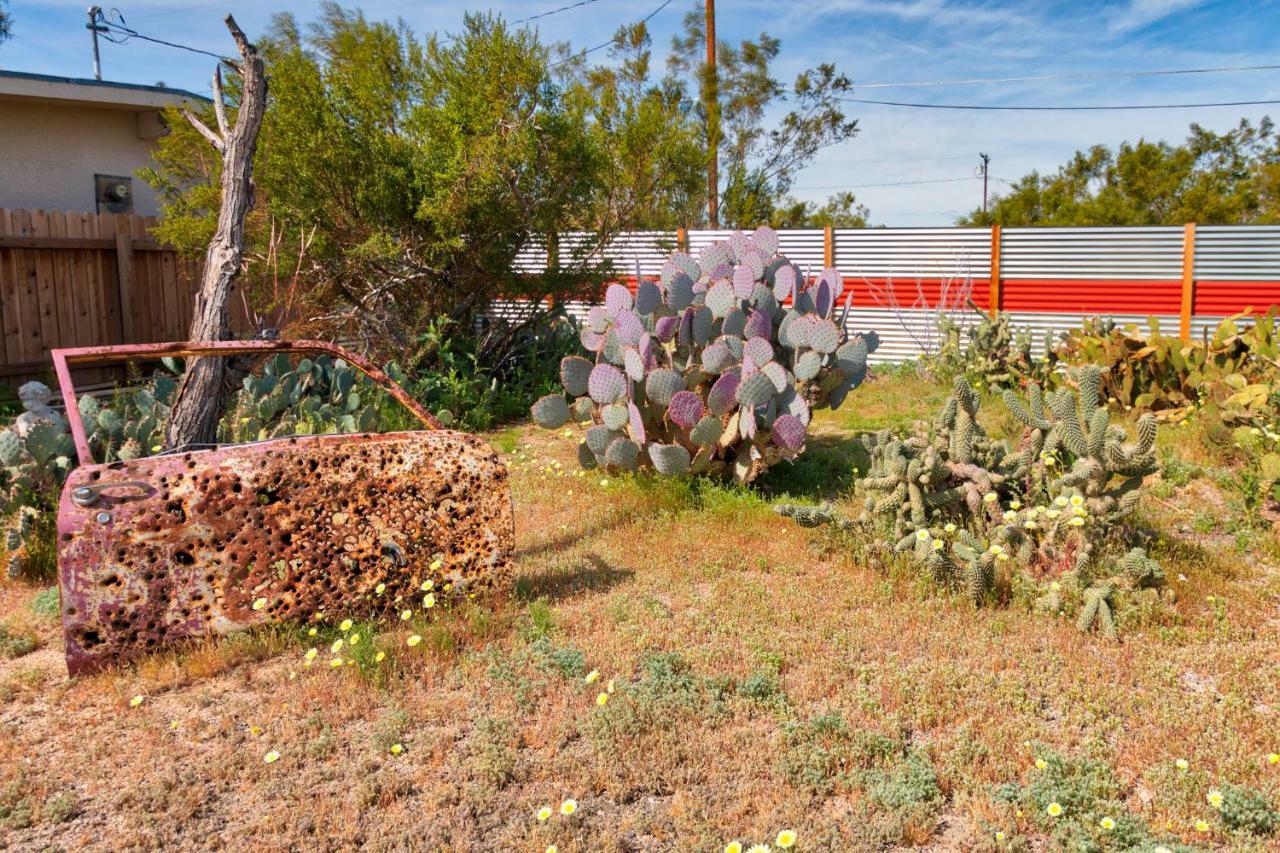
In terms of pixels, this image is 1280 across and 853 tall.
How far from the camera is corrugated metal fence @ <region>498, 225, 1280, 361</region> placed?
37.9ft

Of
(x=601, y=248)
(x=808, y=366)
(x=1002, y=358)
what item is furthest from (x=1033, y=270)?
(x=808, y=366)

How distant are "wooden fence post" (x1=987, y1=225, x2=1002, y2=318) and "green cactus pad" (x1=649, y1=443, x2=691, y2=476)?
8.40 m

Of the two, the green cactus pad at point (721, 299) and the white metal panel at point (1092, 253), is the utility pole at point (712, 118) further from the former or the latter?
the green cactus pad at point (721, 299)

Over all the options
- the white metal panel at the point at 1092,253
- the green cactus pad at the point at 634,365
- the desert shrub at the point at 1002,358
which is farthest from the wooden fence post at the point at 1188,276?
the green cactus pad at the point at 634,365

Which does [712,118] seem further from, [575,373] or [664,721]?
[664,721]

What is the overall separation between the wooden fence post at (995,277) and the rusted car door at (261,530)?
1021 cm

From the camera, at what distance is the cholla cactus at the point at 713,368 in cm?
596

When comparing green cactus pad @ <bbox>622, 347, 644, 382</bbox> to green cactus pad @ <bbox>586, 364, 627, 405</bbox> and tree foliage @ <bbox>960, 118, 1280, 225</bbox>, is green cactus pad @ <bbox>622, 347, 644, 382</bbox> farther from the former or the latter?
tree foliage @ <bbox>960, 118, 1280, 225</bbox>

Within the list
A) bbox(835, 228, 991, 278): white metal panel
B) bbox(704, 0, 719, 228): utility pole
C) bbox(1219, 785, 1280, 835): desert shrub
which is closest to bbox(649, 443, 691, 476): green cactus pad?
bbox(1219, 785, 1280, 835): desert shrub

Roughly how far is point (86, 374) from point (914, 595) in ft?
31.7

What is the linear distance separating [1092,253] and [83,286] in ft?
40.1

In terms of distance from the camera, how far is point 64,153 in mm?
12641

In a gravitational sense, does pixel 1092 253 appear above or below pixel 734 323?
above

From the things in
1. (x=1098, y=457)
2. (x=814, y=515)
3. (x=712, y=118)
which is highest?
(x=712, y=118)
